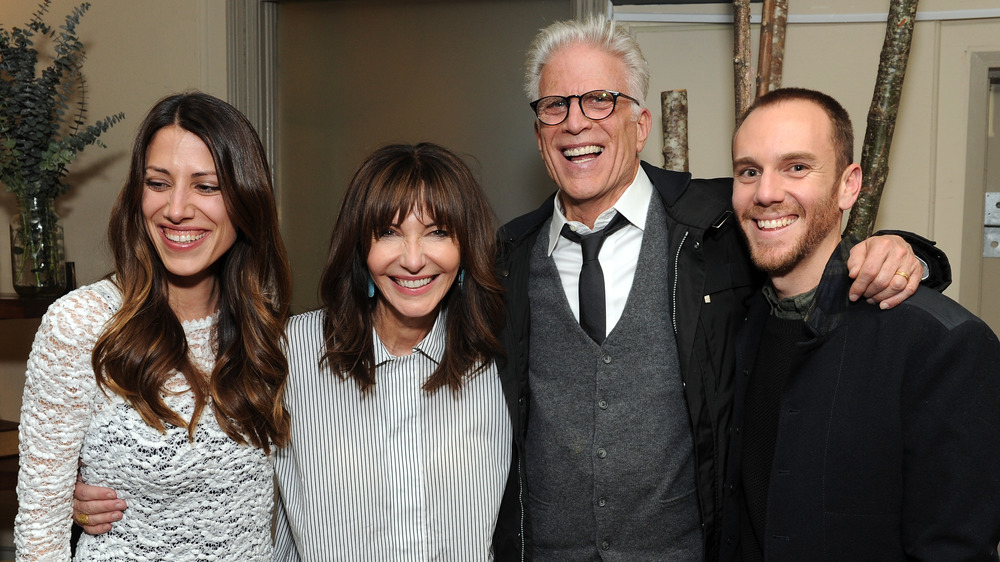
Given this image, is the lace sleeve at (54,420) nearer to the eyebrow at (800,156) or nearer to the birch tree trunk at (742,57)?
the eyebrow at (800,156)

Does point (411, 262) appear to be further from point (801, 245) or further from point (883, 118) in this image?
point (883, 118)

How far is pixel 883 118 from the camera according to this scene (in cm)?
253

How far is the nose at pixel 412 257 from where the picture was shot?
72.6 inches

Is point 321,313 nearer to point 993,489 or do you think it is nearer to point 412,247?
point 412,247

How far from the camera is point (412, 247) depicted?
1.86m

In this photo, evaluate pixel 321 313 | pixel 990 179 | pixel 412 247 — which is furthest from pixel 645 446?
pixel 990 179

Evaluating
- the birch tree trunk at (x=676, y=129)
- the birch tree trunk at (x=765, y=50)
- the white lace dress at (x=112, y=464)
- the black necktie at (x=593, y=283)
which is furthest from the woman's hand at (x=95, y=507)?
the birch tree trunk at (x=765, y=50)

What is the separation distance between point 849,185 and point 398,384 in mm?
1114

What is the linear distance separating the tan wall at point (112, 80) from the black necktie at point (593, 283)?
2.22 m

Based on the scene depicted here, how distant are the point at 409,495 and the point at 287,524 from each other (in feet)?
1.21

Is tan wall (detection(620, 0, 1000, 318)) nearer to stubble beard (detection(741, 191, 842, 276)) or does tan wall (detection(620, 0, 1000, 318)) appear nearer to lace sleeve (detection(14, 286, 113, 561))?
stubble beard (detection(741, 191, 842, 276))

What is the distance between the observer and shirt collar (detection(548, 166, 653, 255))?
2133 mm

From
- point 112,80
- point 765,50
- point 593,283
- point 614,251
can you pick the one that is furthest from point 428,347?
point 112,80

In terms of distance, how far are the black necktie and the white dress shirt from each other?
0.02 metres
